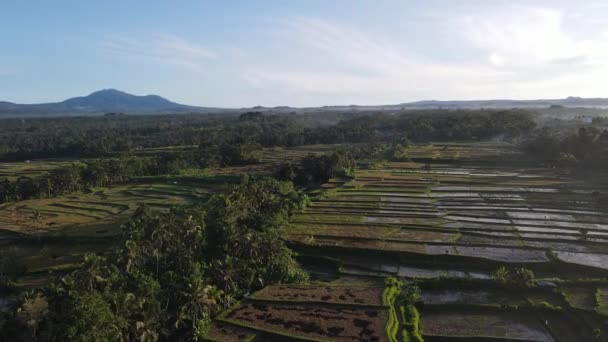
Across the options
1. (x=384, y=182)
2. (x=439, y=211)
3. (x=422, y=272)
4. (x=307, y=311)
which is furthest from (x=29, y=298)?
(x=384, y=182)

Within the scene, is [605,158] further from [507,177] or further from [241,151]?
[241,151]

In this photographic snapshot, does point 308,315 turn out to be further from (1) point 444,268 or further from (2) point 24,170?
(2) point 24,170

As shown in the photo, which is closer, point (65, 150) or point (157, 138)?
point (65, 150)

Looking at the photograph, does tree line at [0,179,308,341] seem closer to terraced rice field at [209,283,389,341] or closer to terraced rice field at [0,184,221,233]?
terraced rice field at [209,283,389,341]

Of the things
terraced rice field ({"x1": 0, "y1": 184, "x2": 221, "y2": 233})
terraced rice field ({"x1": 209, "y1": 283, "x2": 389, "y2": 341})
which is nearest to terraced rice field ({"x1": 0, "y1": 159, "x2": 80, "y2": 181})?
terraced rice field ({"x1": 0, "y1": 184, "x2": 221, "y2": 233})

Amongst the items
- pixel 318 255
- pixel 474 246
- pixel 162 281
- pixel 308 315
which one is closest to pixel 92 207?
pixel 318 255
